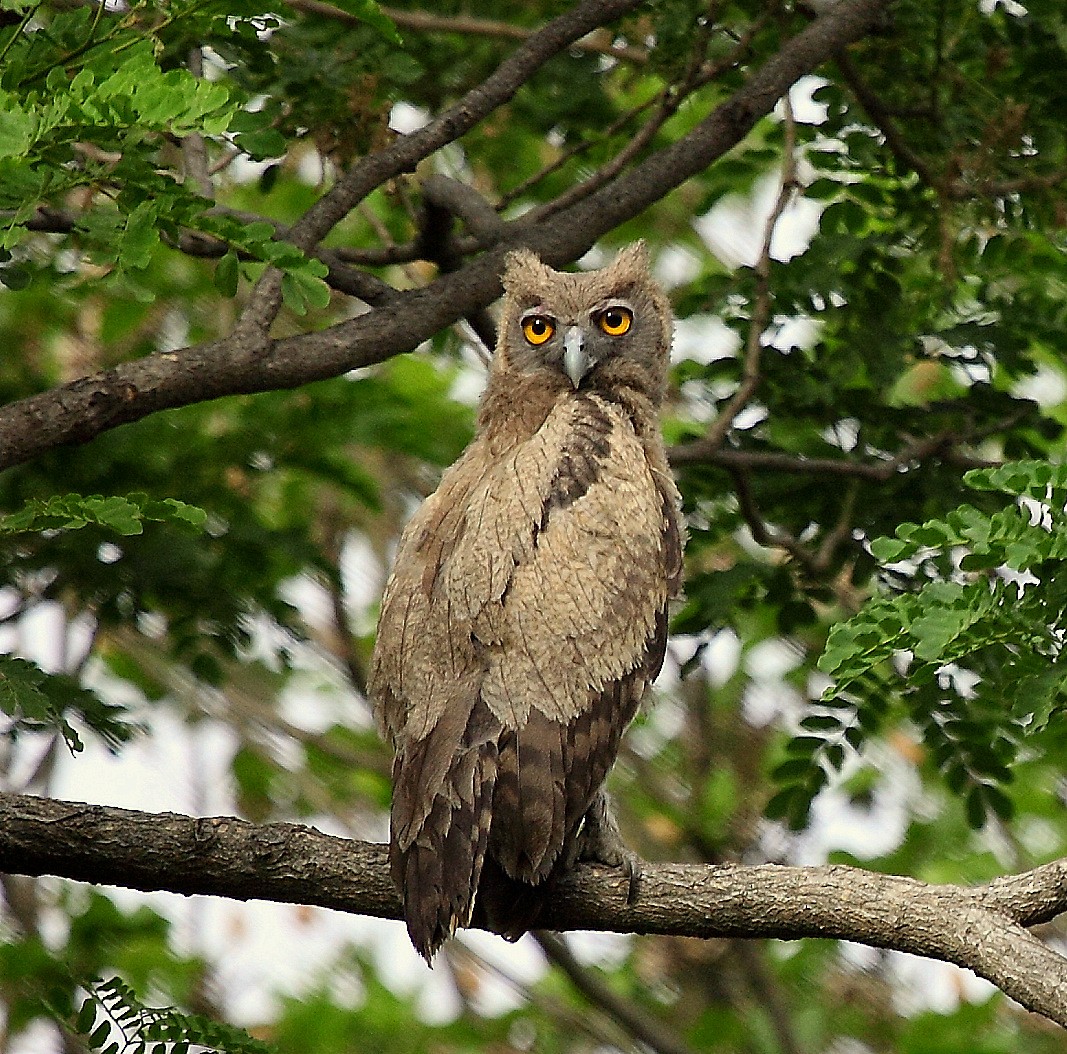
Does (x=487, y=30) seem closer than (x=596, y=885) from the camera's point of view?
No

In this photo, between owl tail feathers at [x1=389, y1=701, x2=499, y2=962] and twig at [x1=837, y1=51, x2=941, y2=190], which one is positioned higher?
twig at [x1=837, y1=51, x2=941, y2=190]

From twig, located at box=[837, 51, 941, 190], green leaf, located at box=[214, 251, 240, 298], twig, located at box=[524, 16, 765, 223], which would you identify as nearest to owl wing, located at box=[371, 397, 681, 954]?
green leaf, located at box=[214, 251, 240, 298]

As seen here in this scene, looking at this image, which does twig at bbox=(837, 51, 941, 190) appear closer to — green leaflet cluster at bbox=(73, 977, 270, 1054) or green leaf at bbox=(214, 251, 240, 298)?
green leaf at bbox=(214, 251, 240, 298)

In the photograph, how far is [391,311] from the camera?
3930 millimetres

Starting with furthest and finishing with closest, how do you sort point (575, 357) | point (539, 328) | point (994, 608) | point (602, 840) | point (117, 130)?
1. point (539, 328)
2. point (575, 357)
3. point (602, 840)
4. point (994, 608)
5. point (117, 130)

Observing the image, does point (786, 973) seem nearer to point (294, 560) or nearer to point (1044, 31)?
point (294, 560)

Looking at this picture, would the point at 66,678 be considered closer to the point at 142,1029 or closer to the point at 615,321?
the point at 142,1029

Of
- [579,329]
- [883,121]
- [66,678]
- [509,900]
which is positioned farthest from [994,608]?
[883,121]

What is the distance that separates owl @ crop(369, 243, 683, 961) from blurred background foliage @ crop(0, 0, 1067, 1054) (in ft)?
1.75

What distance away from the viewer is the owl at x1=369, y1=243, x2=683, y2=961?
3.45 meters

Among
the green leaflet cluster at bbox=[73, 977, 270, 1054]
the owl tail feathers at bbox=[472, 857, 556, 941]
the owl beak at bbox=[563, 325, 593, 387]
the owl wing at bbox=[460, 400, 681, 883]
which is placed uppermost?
the owl beak at bbox=[563, 325, 593, 387]

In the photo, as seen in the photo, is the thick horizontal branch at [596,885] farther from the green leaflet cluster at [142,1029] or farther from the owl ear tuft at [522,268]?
the owl ear tuft at [522,268]

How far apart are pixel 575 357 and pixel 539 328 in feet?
0.68

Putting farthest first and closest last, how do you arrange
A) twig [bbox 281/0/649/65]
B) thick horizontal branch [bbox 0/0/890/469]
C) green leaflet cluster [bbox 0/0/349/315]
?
twig [bbox 281/0/649/65]
thick horizontal branch [bbox 0/0/890/469]
green leaflet cluster [bbox 0/0/349/315]
